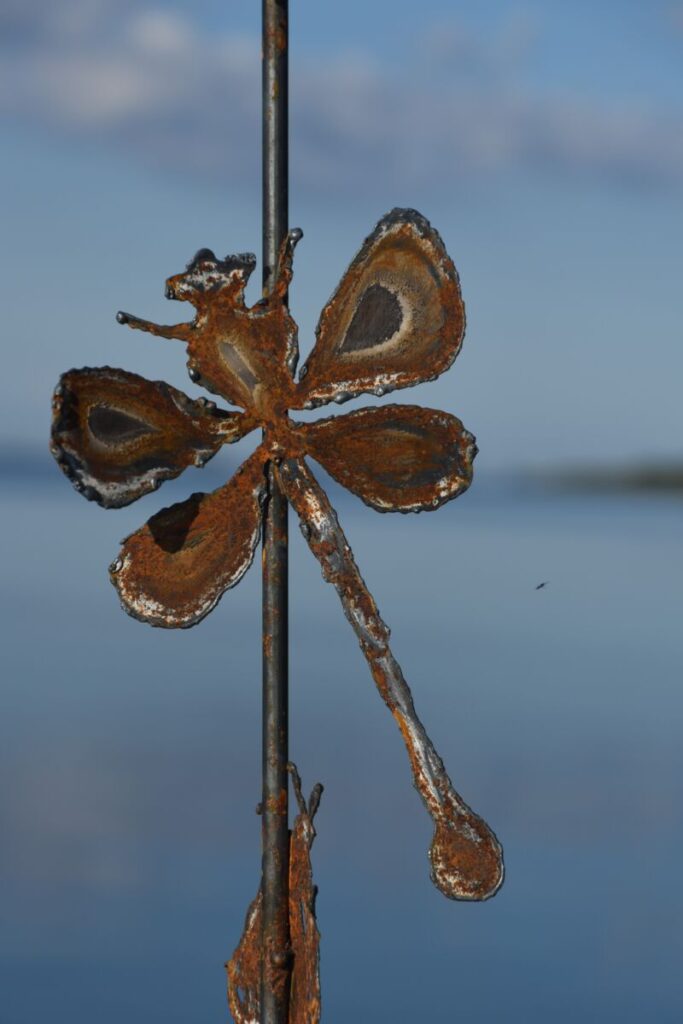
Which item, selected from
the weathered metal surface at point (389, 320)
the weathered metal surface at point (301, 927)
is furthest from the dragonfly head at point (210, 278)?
the weathered metal surface at point (301, 927)

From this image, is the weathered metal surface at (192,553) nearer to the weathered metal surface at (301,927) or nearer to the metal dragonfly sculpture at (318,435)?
the metal dragonfly sculpture at (318,435)

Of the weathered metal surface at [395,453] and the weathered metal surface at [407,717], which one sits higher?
the weathered metal surface at [395,453]

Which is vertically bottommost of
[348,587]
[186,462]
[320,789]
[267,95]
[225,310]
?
[320,789]

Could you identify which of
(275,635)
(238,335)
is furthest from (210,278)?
(275,635)

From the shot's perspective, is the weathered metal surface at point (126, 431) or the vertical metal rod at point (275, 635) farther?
the vertical metal rod at point (275, 635)

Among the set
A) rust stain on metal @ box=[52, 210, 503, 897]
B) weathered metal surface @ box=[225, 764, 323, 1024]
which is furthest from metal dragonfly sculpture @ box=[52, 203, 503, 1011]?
weathered metal surface @ box=[225, 764, 323, 1024]

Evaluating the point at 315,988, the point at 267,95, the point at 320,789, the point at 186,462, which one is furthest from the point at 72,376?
the point at 315,988

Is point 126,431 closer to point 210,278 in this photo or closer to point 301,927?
point 210,278

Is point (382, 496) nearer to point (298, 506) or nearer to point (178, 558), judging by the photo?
point (298, 506)
